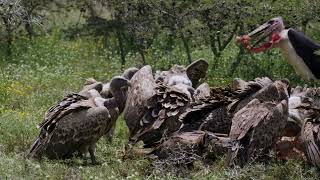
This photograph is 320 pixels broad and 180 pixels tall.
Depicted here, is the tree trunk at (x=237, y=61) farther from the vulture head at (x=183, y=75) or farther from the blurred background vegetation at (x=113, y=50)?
the vulture head at (x=183, y=75)

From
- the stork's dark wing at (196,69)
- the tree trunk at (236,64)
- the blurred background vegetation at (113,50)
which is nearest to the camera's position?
the blurred background vegetation at (113,50)

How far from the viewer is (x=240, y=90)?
7.61 metres

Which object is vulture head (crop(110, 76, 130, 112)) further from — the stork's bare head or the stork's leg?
the stork's bare head

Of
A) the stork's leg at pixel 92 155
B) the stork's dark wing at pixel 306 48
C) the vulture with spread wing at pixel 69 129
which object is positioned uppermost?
the stork's dark wing at pixel 306 48

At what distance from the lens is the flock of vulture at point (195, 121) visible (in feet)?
21.8

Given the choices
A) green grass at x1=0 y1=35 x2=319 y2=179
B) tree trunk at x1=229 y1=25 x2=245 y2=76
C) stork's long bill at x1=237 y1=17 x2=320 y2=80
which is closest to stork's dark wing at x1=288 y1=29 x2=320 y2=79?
stork's long bill at x1=237 y1=17 x2=320 y2=80

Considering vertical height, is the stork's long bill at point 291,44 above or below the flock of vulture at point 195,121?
above

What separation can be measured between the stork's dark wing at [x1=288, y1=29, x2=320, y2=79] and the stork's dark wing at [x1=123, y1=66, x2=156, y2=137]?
2281 mm

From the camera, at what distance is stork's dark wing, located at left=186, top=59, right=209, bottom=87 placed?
955 centimetres

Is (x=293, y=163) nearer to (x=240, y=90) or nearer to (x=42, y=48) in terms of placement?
(x=240, y=90)

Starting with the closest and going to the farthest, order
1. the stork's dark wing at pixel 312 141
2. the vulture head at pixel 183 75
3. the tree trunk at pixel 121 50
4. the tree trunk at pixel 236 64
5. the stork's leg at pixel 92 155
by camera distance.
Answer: the stork's dark wing at pixel 312 141, the stork's leg at pixel 92 155, the vulture head at pixel 183 75, the tree trunk at pixel 236 64, the tree trunk at pixel 121 50

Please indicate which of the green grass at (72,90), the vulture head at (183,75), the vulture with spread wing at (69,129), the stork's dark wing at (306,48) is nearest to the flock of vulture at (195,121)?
the vulture with spread wing at (69,129)

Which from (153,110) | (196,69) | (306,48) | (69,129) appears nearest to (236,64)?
(306,48)

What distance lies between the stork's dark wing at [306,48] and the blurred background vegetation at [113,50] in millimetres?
1310
